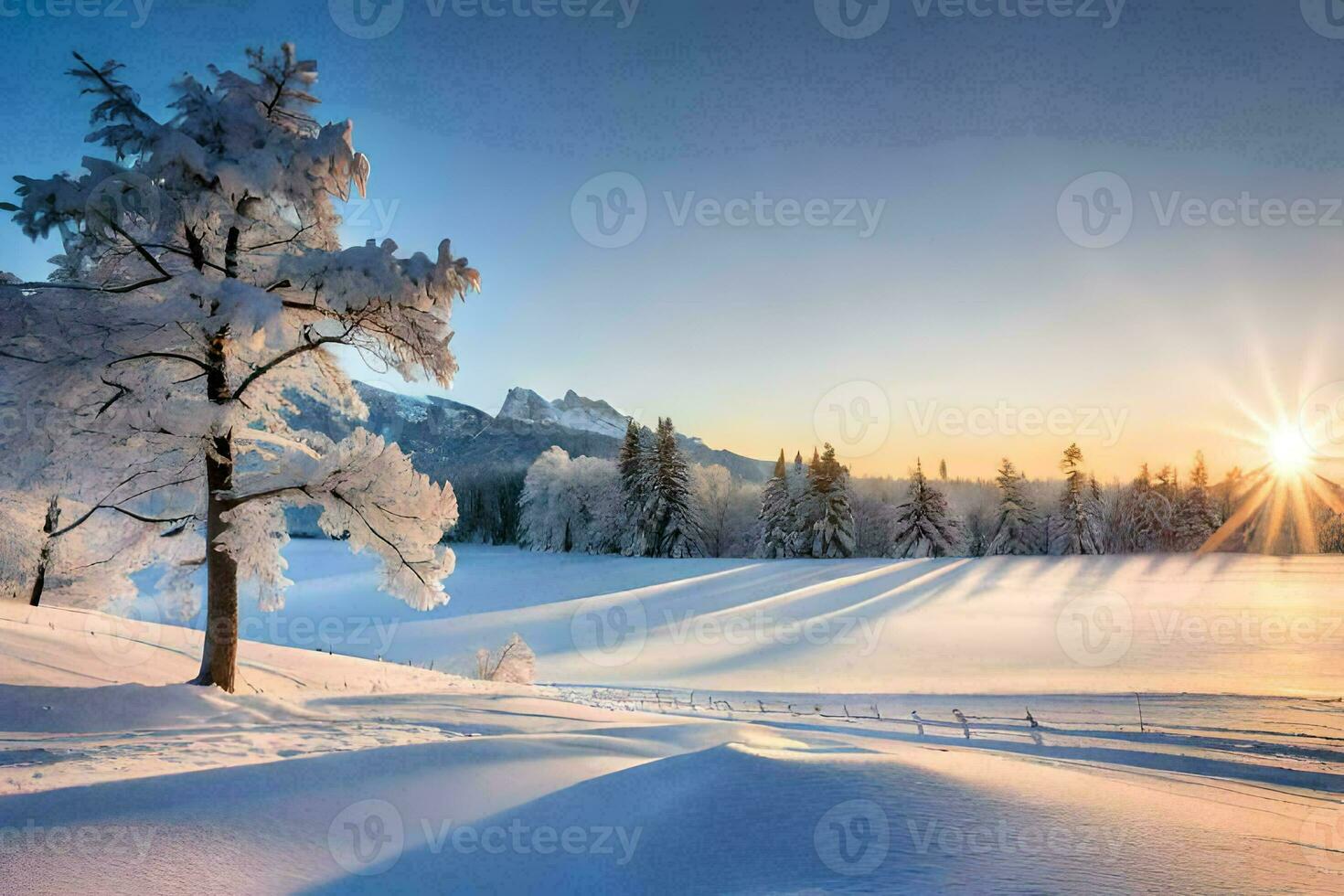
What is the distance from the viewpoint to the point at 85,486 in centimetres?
941

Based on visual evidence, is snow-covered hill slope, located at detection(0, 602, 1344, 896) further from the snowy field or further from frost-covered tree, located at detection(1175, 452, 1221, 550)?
frost-covered tree, located at detection(1175, 452, 1221, 550)

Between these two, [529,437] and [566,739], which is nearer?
[566,739]

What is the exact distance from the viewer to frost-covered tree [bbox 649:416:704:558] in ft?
172

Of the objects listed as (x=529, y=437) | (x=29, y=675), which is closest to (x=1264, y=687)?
(x=29, y=675)

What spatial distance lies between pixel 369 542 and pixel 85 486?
3.81 meters

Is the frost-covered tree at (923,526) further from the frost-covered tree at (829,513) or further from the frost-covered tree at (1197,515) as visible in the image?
the frost-covered tree at (1197,515)

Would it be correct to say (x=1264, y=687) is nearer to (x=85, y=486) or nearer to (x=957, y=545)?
(x=85, y=486)

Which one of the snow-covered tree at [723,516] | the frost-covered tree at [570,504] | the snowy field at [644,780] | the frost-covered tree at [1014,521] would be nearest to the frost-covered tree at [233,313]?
the snowy field at [644,780]

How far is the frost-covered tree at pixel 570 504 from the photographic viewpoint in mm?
59594

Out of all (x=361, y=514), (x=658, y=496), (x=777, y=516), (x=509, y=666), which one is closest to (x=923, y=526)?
(x=777, y=516)

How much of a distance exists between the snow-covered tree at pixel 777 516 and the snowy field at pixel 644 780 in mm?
32363

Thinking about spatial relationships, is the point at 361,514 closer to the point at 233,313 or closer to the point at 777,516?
the point at 233,313

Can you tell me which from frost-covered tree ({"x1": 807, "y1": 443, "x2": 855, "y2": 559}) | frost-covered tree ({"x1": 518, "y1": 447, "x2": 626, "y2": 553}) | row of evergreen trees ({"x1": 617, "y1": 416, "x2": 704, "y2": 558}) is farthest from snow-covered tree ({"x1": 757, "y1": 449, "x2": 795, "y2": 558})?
frost-covered tree ({"x1": 518, "y1": 447, "x2": 626, "y2": 553})

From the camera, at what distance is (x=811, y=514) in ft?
174
